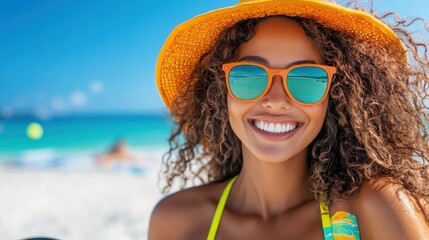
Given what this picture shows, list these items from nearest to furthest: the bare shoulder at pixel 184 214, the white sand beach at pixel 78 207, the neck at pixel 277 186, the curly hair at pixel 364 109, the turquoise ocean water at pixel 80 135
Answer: the curly hair at pixel 364 109
the neck at pixel 277 186
the bare shoulder at pixel 184 214
the white sand beach at pixel 78 207
the turquoise ocean water at pixel 80 135

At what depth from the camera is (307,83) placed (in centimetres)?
250

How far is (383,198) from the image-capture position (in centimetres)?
242

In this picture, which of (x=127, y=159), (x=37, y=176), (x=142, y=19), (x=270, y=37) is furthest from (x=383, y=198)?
(x=142, y=19)

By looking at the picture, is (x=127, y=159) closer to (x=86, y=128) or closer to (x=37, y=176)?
(x=37, y=176)

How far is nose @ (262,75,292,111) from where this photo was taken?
8.27 ft

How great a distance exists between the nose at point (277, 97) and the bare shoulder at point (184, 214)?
774 mm

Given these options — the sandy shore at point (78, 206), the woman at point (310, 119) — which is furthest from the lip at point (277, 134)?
the sandy shore at point (78, 206)

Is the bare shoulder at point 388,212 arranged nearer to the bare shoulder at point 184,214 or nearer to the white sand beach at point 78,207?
the bare shoulder at point 184,214

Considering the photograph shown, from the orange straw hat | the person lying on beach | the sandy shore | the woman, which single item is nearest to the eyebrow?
the woman

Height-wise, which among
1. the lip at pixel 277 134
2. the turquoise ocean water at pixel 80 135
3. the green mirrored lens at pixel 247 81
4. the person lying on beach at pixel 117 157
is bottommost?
the lip at pixel 277 134

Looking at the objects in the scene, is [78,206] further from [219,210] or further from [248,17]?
[248,17]

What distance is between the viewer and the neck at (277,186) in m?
2.87

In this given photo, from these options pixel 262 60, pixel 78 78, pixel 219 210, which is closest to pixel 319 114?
pixel 262 60

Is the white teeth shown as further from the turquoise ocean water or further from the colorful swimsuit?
the turquoise ocean water
